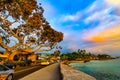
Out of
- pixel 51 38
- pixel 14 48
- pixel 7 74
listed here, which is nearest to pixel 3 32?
pixel 14 48

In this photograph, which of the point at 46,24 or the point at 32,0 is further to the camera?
the point at 46,24

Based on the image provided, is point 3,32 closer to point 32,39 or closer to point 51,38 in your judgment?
point 32,39

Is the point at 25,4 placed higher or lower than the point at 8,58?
higher

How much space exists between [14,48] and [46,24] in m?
11.0

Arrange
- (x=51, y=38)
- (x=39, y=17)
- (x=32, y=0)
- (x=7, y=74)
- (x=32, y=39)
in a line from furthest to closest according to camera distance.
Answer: (x=51, y=38)
(x=32, y=39)
(x=39, y=17)
(x=32, y=0)
(x=7, y=74)

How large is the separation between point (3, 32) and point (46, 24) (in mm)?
11729

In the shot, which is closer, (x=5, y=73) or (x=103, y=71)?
(x=5, y=73)

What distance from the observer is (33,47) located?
215 ft

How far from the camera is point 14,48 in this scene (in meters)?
56.7

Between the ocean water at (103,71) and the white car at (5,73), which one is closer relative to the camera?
the white car at (5,73)

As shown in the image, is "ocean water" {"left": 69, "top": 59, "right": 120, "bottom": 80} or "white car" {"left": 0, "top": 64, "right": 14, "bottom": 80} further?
"ocean water" {"left": 69, "top": 59, "right": 120, "bottom": 80}

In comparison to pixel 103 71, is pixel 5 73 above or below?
below

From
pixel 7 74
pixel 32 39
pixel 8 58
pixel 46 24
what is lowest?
pixel 7 74

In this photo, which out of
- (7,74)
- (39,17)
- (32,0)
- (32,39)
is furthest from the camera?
(32,39)
